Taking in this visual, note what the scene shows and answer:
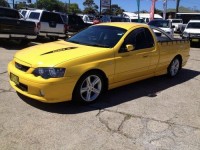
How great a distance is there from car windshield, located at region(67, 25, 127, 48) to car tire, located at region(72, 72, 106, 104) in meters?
0.77

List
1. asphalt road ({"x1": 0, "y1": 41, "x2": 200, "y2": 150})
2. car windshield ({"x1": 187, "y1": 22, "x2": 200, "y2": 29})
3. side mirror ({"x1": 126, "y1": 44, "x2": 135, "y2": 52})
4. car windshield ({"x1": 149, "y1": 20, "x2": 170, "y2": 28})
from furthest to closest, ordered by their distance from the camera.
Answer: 1. car windshield ({"x1": 149, "y1": 20, "x2": 170, "y2": 28})
2. car windshield ({"x1": 187, "y1": 22, "x2": 200, "y2": 29})
3. side mirror ({"x1": 126, "y1": 44, "x2": 135, "y2": 52})
4. asphalt road ({"x1": 0, "y1": 41, "x2": 200, "y2": 150})

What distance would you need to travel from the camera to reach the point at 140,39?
259 inches

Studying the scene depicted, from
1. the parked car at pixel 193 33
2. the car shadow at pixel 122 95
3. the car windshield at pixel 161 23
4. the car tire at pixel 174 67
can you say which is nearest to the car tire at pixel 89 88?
the car shadow at pixel 122 95

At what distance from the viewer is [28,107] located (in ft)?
17.0

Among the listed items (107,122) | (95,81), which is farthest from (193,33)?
(107,122)

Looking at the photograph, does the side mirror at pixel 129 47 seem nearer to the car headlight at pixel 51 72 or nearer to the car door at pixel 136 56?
the car door at pixel 136 56

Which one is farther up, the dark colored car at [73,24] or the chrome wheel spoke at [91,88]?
the dark colored car at [73,24]

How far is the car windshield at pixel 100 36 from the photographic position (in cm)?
602

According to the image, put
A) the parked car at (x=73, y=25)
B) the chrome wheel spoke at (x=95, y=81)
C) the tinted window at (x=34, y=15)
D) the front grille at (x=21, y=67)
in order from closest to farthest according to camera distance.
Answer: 1. the front grille at (x=21, y=67)
2. the chrome wheel spoke at (x=95, y=81)
3. the tinted window at (x=34, y=15)
4. the parked car at (x=73, y=25)

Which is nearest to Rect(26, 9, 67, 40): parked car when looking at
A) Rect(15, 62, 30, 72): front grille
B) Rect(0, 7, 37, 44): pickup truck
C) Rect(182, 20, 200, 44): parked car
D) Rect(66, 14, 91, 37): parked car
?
Rect(0, 7, 37, 44): pickup truck

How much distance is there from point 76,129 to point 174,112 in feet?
A: 6.67

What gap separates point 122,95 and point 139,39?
4.39 ft

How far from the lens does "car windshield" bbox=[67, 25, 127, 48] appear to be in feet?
19.8

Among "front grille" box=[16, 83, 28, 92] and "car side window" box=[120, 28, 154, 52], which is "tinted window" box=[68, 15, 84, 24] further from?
"front grille" box=[16, 83, 28, 92]
